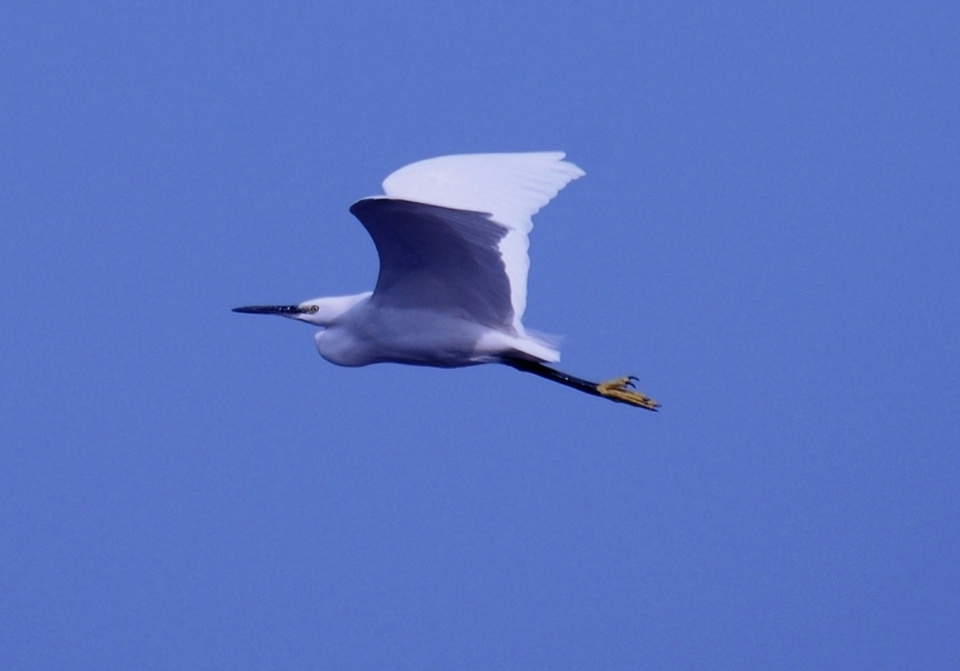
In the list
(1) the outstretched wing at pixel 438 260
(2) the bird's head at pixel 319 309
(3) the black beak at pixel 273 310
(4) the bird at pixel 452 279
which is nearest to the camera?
(1) the outstretched wing at pixel 438 260

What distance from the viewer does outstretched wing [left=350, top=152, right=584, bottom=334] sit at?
2420 mm

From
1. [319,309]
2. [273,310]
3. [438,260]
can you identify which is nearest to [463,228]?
[438,260]

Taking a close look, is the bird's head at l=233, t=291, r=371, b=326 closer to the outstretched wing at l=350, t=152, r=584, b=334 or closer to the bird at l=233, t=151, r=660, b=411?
the bird at l=233, t=151, r=660, b=411

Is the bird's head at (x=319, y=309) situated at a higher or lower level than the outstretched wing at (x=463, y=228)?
lower

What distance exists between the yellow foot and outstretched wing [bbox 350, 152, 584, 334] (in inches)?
11.0

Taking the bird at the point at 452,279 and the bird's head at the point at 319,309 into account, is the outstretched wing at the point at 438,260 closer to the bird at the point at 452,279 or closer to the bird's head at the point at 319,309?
the bird at the point at 452,279

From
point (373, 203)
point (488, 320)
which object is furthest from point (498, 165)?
point (373, 203)

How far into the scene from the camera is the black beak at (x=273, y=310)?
120 inches

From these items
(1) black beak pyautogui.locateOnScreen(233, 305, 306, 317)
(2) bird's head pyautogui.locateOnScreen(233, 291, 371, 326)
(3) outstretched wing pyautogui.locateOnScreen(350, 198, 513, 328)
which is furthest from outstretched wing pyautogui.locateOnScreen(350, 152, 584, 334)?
(1) black beak pyautogui.locateOnScreen(233, 305, 306, 317)

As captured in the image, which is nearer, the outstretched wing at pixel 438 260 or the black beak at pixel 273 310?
the outstretched wing at pixel 438 260

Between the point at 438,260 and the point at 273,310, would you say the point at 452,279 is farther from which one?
the point at 273,310

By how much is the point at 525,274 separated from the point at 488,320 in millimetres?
229

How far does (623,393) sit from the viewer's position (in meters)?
3.07

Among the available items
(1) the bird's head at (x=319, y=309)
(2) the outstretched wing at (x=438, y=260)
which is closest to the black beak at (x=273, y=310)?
(1) the bird's head at (x=319, y=309)
